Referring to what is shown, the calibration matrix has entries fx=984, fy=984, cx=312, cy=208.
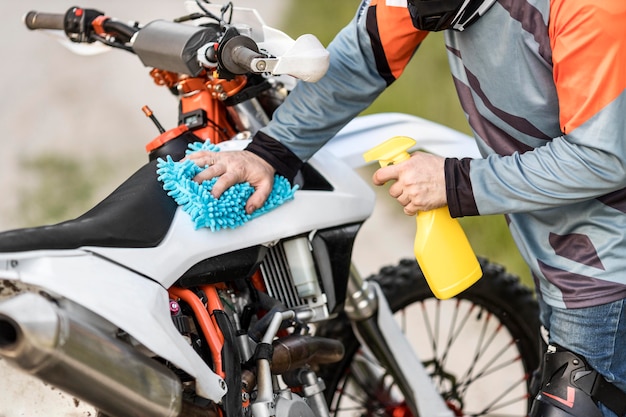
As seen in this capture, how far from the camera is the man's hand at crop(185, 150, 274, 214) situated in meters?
2.08

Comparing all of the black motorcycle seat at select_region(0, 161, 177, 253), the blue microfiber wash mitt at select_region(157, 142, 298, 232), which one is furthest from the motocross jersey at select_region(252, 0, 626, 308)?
the black motorcycle seat at select_region(0, 161, 177, 253)

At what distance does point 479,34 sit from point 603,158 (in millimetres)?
381

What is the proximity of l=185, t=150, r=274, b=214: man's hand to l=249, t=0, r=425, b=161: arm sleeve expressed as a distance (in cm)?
13

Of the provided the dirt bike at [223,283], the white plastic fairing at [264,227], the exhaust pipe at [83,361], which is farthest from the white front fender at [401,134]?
the exhaust pipe at [83,361]

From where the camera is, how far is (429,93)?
535cm

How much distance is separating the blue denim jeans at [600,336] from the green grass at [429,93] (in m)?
2.19

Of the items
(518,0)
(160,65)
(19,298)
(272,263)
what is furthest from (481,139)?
(19,298)

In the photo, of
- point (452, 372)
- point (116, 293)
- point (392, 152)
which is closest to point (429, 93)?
point (452, 372)

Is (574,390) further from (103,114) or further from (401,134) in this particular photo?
(103,114)

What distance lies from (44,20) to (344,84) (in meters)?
0.89

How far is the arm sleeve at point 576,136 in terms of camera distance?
1817mm

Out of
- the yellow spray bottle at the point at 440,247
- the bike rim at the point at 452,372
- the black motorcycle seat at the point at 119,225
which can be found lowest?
the bike rim at the point at 452,372

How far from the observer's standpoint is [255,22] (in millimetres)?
2217

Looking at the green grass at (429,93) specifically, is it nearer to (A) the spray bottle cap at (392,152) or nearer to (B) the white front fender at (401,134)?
(B) the white front fender at (401,134)
